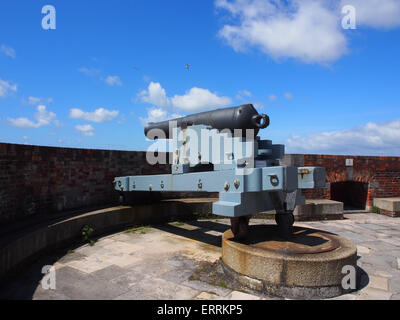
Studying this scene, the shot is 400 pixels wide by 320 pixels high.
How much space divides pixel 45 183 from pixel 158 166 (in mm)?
3001

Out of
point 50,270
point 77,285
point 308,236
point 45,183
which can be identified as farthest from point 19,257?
point 308,236

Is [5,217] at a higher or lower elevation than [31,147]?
lower

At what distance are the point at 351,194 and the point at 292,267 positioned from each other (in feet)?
27.9

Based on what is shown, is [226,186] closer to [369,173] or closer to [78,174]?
[78,174]

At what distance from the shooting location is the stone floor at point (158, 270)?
314 centimetres

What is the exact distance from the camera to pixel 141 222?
6562 mm

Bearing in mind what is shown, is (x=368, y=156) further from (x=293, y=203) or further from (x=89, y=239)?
(x=89, y=239)

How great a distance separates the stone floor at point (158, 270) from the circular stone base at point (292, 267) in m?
0.16

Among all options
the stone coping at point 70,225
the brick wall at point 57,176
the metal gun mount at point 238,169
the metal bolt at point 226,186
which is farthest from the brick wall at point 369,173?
the metal bolt at point 226,186

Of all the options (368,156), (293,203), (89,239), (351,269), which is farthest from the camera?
(368,156)
